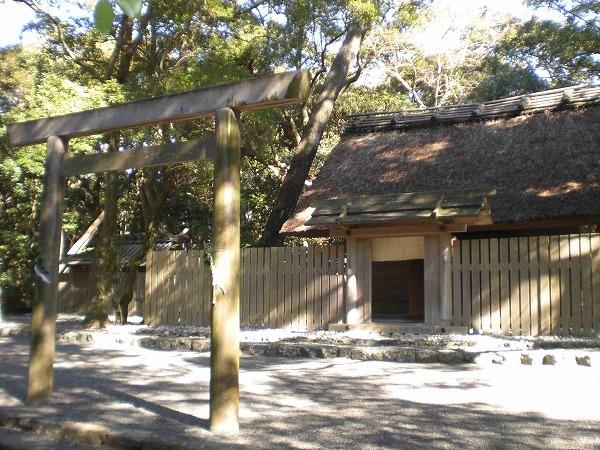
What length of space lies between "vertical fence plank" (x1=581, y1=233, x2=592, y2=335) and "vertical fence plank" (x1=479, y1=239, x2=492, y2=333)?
1688 millimetres

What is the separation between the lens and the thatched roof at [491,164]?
13.3 m

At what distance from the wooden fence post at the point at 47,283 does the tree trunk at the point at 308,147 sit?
430 inches

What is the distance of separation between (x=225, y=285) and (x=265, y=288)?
9.09 m

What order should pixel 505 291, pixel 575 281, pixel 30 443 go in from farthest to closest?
pixel 505 291 < pixel 575 281 < pixel 30 443

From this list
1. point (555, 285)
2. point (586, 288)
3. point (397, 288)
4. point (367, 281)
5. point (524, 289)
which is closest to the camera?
point (586, 288)

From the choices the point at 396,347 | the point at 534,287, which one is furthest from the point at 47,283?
the point at 534,287

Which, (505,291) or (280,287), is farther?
(280,287)

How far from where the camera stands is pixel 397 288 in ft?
60.6

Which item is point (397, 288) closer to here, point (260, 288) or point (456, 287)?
point (260, 288)

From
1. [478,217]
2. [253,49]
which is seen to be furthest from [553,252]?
[253,49]

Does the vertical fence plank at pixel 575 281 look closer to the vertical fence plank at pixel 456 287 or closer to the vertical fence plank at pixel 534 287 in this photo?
the vertical fence plank at pixel 534 287

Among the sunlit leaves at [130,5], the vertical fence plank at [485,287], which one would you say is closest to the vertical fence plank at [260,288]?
the vertical fence plank at [485,287]

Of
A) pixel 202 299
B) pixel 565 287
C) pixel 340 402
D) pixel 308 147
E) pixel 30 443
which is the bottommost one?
pixel 30 443

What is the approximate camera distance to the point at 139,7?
241 centimetres
